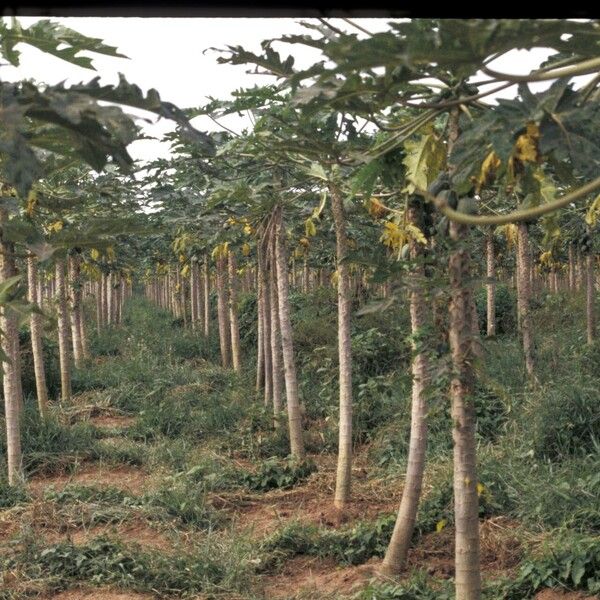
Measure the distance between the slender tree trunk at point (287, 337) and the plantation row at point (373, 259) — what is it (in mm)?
24

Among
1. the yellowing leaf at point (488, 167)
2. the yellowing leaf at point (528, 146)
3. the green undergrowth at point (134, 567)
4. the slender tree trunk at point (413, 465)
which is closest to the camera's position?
the yellowing leaf at point (528, 146)

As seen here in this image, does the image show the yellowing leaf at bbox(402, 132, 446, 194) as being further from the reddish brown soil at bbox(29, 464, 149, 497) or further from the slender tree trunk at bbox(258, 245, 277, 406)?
the slender tree trunk at bbox(258, 245, 277, 406)

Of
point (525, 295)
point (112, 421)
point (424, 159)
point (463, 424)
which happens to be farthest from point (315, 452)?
point (424, 159)

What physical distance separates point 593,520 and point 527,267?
14.2 ft

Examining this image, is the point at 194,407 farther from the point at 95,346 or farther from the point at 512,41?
the point at 512,41

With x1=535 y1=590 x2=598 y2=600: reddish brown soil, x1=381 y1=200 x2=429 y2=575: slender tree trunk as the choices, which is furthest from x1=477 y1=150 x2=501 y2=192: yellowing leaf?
x1=535 y1=590 x2=598 y2=600: reddish brown soil

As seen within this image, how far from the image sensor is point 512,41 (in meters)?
1.54

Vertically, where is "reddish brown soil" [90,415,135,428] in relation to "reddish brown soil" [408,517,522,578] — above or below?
below

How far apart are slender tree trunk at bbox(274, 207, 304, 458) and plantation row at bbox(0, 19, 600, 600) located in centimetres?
2

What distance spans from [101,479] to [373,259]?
20.0ft

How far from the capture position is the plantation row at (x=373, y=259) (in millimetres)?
1619

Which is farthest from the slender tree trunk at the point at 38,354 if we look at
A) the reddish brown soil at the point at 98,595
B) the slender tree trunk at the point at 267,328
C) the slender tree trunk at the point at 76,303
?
the reddish brown soil at the point at 98,595

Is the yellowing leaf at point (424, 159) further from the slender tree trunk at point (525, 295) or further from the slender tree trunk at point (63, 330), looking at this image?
the slender tree trunk at point (63, 330)

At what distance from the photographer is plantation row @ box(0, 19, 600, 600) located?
162cm
